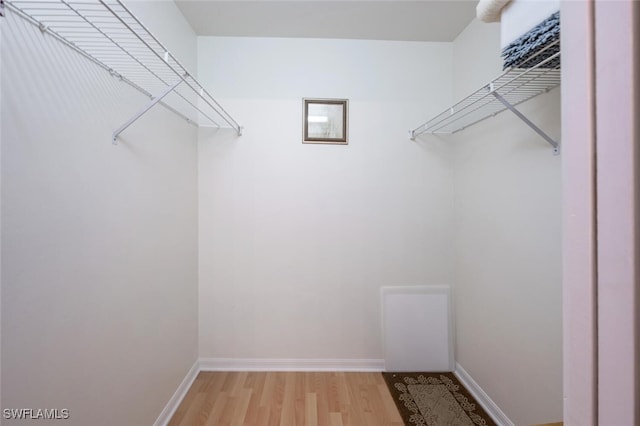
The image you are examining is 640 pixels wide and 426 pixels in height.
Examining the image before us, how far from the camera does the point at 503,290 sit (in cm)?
149

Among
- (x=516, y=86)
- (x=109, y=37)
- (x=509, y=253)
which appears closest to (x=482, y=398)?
(x=509, y=253)

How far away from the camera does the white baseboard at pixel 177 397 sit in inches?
57.9

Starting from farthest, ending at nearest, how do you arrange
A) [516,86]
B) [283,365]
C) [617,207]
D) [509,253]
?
[283,365], [509,253], [516,86], [617,207]

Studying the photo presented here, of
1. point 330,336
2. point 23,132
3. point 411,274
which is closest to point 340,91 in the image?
point 411,274

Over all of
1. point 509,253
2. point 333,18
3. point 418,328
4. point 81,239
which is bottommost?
point 418,328

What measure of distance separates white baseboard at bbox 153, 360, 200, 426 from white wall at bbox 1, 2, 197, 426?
0.18 ft

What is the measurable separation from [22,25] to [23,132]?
12.8 inches

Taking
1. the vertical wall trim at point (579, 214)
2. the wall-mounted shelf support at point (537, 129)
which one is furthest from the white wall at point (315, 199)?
the vertical wall trim at point (579, 214)

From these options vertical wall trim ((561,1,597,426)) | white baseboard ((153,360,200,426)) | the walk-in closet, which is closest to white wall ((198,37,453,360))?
the walk-in closet

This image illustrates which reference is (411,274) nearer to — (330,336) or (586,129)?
(330,336)

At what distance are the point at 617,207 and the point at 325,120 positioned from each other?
1.85 meters

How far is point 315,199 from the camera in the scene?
1984 mm

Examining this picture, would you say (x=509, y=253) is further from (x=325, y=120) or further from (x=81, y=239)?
(x=81, y=239)

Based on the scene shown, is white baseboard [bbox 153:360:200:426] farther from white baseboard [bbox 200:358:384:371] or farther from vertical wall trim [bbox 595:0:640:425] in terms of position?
vertical wall trim [bbox 595:0:640:425]
